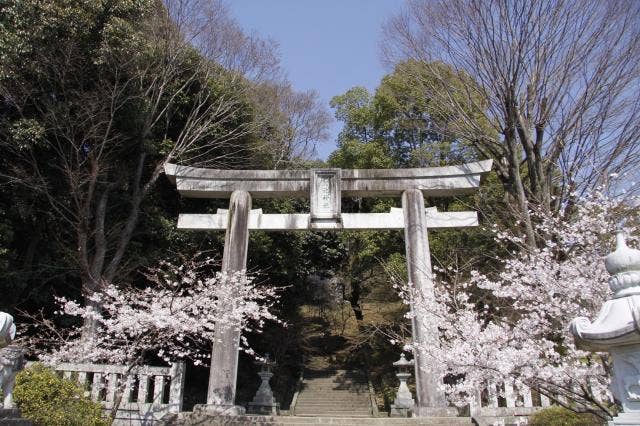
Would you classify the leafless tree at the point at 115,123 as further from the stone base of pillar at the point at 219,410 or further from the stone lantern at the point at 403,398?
the stone lantern at the point at 403,398

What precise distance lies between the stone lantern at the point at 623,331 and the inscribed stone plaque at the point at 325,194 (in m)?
7.70

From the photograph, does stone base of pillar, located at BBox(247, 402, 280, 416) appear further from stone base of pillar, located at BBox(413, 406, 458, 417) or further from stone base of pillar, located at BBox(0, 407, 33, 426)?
stone base of pillar, located at BBox(0, 407, 33, 426)

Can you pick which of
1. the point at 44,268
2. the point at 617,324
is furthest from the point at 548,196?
the point at 44,268

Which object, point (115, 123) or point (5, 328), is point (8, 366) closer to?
point (5, 328)

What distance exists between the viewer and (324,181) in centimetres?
1122

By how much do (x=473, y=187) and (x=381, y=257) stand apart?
711cm

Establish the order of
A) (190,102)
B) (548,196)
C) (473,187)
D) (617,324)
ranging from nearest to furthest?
(617,324)
(548,196)
(473,187)
(190,102)

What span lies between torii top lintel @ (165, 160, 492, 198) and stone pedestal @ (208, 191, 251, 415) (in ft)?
2.71

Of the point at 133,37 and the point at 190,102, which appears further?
the point at 190,102

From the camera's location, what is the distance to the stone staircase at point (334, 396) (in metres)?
15.3

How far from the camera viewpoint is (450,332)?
639 centimetres

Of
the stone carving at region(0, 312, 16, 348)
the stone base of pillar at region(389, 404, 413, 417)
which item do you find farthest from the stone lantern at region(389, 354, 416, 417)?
the stone carving at region(0, 312, 16, 348)

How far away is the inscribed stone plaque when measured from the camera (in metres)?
11.0

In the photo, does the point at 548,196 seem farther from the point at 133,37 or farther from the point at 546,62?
the point at 133,37
